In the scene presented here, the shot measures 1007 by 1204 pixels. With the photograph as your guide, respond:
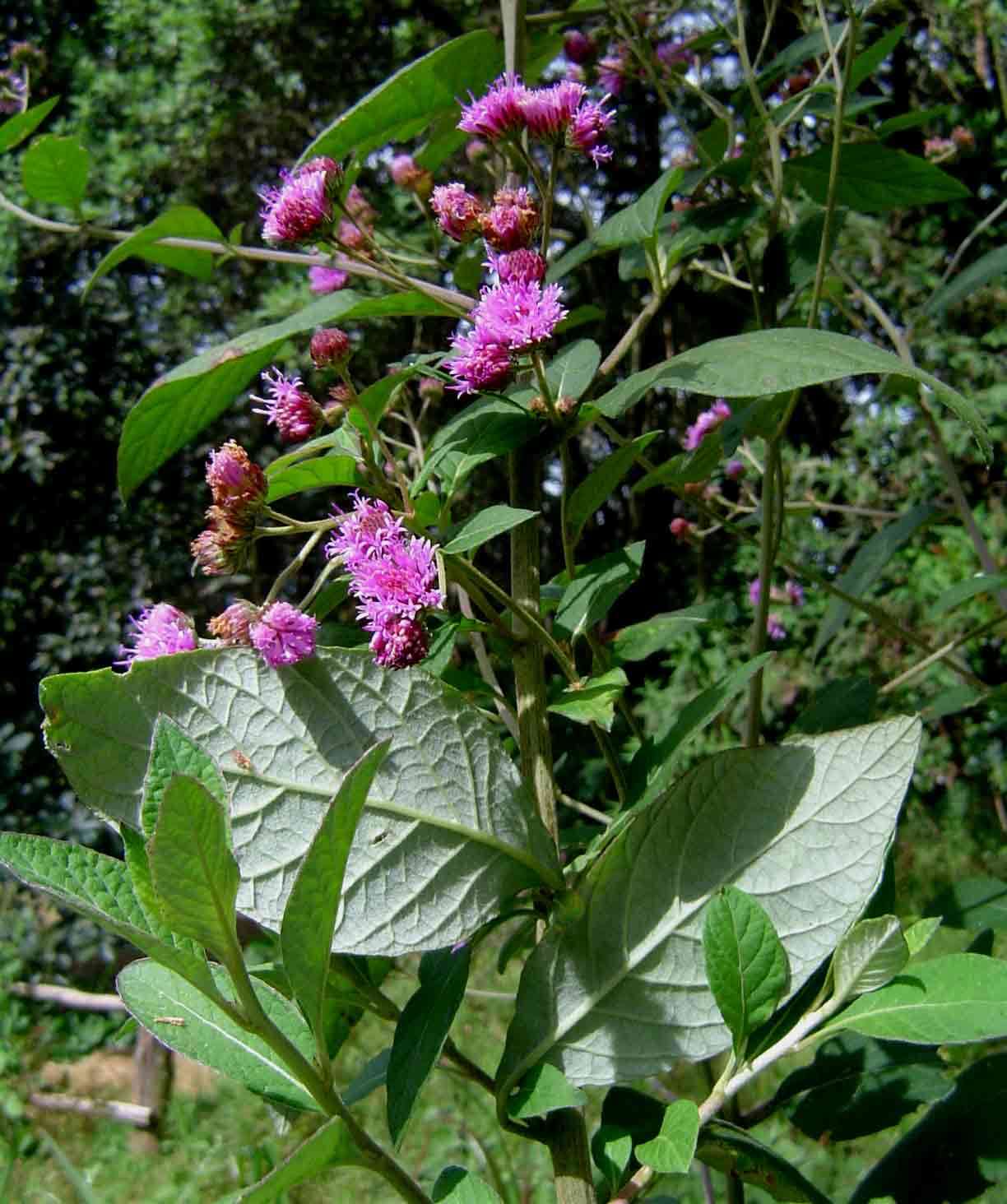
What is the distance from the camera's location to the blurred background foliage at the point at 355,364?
12.6ft

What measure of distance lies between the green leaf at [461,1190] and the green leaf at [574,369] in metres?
0.34

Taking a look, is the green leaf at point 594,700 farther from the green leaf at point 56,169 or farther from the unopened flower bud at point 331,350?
the green leaf at point 56,169

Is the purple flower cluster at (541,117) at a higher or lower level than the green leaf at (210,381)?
higher

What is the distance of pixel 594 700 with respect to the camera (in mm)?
509

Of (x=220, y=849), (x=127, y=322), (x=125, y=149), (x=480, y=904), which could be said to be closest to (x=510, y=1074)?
(x=480, y=904)

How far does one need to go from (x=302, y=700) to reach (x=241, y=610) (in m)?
0.09

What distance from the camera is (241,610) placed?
20.0 inches

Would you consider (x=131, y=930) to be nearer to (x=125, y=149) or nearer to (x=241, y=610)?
(x=241, y=610)

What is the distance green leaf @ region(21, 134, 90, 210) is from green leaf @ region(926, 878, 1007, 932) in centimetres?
78

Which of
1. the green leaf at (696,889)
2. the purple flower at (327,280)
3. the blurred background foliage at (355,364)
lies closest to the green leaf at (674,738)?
the green leaf at (696,889)

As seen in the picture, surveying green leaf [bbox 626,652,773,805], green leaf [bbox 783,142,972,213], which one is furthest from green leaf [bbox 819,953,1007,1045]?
green leaf [bbox 783,142,972,213]

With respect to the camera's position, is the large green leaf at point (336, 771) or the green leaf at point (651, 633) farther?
the green leaf at point (651, 633)

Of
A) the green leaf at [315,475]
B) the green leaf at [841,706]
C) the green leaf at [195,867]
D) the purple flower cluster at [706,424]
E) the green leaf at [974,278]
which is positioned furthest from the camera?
the purple flower cluster at [706,424]

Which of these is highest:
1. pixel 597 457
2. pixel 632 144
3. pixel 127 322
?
pixel 632 144
